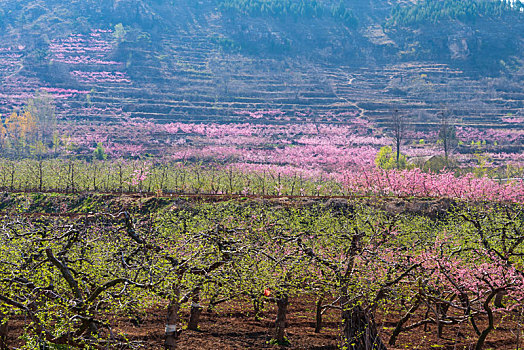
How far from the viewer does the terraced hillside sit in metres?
125

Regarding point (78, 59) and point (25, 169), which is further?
point (78, 59)

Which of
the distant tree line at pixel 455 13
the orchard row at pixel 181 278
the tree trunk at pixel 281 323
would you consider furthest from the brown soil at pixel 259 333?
the distant tree line at pixel 455 13

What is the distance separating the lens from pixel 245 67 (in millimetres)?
158750

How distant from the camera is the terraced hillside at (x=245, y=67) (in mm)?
124750

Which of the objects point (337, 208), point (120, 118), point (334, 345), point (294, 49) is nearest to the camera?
point (334, 345)

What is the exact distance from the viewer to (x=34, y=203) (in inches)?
1860

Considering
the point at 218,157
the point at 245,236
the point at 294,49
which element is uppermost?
the point at 294,49

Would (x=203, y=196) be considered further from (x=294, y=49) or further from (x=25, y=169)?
(x=294, y=49)

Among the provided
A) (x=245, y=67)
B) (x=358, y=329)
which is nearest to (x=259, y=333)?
(x=358, y=329)

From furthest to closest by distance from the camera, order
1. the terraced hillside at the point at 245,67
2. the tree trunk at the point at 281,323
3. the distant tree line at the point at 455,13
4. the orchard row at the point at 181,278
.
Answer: the distant tree line at the point at 455,13 < the terraced hillside at the point at 245,67 < the tree trunk at the point at 281,323 < the orchard row at the point at 181,278

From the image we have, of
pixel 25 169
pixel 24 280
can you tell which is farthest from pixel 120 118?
pixel 24 280

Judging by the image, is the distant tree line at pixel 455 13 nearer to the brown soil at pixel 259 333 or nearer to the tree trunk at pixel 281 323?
the brown soil at pixel 259 333

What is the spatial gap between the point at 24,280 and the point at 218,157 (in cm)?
7309

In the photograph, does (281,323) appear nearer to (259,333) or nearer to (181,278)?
(259,333)
